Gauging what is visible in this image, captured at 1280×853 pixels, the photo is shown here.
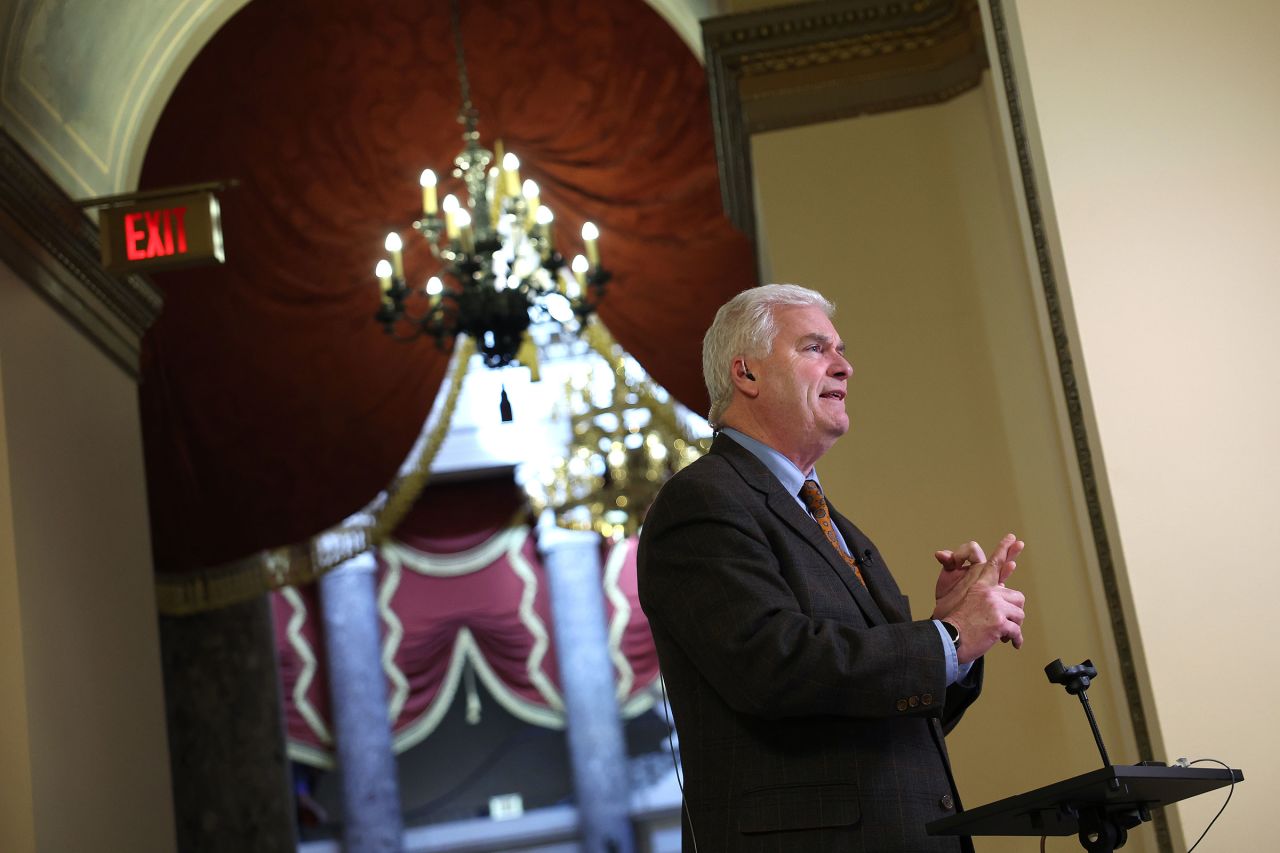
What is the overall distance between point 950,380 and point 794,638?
3.19 metres

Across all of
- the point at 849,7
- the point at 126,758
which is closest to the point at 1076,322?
the point at 849,7

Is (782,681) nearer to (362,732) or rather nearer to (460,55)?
(460,55)

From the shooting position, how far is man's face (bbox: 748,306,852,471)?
2.60 m

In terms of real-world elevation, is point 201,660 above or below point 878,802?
above

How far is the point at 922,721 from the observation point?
2422mm

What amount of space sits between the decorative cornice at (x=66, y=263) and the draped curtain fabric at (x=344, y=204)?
0.57m

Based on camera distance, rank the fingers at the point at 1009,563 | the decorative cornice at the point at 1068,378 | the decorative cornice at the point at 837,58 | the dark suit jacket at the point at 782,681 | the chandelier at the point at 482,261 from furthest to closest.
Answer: the chandelier at the point at 482,261 → the decorative cornice at the point at 837,58 → the decorative cornice at the point at 1068,378 → the fingers at the point at 1009,563 → the dark suit jacket at the point at 782,681

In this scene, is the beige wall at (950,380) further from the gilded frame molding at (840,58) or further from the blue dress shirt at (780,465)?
the blue dress shirt at (780,465)

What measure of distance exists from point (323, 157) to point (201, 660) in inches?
102

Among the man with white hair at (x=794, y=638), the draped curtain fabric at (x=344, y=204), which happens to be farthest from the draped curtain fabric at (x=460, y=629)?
the man with white hair at (x=794, y=638)

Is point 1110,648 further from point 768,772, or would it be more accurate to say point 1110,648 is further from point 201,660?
point 201,660

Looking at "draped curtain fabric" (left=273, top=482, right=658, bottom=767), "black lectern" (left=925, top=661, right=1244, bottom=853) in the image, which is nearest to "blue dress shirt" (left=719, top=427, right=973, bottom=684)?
"black lectern" (left=925, top=661, right=1244, bottom=853)

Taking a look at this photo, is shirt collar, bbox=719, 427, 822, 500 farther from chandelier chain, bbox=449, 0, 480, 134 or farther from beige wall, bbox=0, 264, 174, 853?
chandelier chain, bbox=449, 0, 480, 134

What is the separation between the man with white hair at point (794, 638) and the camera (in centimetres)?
226
